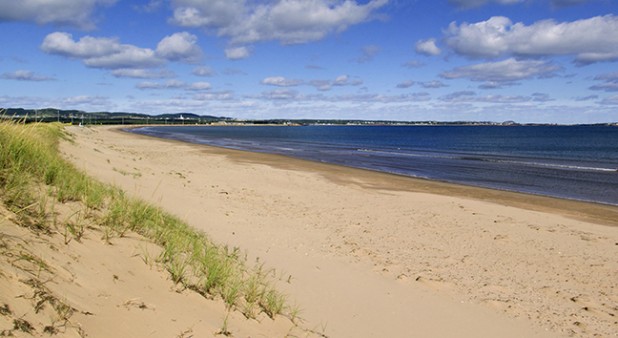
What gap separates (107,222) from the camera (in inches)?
202

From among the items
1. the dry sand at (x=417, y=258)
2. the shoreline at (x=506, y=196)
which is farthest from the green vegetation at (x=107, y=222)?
the shoreline at (x=506, y=196)

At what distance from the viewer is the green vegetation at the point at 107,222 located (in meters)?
4.34

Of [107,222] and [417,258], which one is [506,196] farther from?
[107,222]

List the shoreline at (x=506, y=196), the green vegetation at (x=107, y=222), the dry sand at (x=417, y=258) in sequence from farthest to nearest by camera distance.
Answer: the shoreline at (x=506, y=196) < the dry sand at (x=417, y=258) < the green vegetation at (x=107, y=222)

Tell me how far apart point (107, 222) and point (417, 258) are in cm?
532

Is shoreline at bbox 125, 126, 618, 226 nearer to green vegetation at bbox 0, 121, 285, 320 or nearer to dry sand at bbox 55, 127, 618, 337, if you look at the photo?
dry sand at bbox 55, 127, 618, 337

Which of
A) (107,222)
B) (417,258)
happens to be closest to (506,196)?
(417,258)

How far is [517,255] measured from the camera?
8.41 metres

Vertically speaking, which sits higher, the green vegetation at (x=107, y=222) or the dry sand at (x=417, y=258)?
the green vegetation at (x=107, y=222)

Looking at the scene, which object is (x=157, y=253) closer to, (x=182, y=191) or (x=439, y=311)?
(x=439, y=311)

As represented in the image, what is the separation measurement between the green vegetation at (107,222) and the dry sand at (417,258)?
46 cm

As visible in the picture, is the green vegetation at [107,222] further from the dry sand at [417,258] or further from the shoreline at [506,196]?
the shoreline at [506,196]

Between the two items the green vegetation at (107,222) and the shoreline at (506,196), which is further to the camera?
the shoreline at (506,196)

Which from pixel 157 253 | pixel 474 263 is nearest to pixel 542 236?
pixel 474 263
